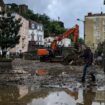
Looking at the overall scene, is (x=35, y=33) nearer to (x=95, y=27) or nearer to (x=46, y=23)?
(x=46, y=23)

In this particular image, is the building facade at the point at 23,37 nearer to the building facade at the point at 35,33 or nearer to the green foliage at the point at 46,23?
the building facade at the point at 35,33

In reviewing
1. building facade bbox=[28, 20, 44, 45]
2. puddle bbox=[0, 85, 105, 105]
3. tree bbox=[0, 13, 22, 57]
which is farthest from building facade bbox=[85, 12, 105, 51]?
puddle bbox=[0, 85, 105, 105]

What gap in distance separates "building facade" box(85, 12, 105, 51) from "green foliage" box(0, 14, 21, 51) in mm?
112927

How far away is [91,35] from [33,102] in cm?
16245

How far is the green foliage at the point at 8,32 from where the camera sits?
60.2 m

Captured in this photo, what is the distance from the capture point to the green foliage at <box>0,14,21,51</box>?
6022 centimetres

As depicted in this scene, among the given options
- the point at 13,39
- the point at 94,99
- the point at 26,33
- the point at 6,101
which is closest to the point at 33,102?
the point at 6,101

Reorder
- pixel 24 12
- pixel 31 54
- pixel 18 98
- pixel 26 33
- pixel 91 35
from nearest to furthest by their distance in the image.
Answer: pixel 18 98, pixel 31 54, pixel 26 33, pixel 24 12, pixel 91 35

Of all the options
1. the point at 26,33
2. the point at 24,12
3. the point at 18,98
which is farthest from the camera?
the point at 24,12

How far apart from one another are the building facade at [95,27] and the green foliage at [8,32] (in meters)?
113

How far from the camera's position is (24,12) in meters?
151

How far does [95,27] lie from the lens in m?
178

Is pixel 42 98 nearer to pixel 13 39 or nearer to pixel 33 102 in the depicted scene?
pixel 33 102

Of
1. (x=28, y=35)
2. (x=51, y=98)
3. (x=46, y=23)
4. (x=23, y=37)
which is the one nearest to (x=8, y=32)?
(x=51, y=98)
